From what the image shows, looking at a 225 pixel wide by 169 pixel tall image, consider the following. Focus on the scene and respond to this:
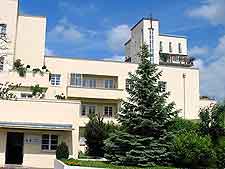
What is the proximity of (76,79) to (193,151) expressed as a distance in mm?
25539

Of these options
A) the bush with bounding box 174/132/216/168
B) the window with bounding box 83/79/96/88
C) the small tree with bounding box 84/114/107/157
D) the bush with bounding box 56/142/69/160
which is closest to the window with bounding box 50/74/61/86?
the window with bounding box 83/79/96/88

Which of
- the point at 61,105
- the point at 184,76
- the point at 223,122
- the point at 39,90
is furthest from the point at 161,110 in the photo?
the point at 184,76

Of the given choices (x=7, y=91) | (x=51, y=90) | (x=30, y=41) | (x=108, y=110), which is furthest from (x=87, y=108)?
(x=7, y=91)

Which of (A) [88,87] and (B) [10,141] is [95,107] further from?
(B) [10,141]

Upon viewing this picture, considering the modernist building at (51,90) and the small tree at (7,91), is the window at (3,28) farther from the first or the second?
the small tree at (7,91)

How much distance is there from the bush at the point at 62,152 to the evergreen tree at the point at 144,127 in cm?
364

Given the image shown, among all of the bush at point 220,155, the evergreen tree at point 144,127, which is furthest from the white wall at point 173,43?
the bush at point 220,155

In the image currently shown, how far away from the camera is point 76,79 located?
46094mm

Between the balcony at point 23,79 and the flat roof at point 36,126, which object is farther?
the balcony at point 23,79

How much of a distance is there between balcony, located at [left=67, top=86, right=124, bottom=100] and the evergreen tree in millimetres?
19025

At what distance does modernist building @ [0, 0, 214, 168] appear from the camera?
2927 centimetres

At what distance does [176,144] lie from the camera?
76.5 feet

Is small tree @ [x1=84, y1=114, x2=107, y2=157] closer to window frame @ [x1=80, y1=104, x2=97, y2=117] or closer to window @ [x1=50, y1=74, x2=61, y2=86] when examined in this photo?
window frame @ [x1=80, y1=104, x2=97, y2=117]

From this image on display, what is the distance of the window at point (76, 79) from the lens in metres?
45.8
